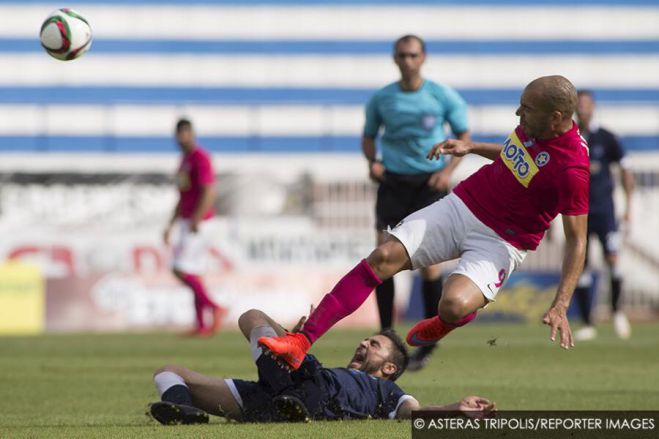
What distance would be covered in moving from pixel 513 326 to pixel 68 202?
35.3 feet

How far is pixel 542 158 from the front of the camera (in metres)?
6.86

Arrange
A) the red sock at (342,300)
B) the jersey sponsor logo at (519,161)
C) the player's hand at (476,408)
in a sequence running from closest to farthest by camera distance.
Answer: the player's hand at (476,408), the red sock at (342,300), the jersey sponsor logo at (519,161)

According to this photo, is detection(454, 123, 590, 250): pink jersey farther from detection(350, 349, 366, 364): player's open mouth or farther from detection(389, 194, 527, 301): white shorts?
detection(350, 349, 366, 364): player's open mouth

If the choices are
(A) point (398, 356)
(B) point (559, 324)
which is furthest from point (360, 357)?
(B) point (559, 324)

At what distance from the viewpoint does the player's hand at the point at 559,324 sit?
6.14 m

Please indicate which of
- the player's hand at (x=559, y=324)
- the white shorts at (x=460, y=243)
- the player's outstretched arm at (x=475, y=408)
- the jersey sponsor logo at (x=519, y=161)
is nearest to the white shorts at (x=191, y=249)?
the white shorts at (x=460, y=243)

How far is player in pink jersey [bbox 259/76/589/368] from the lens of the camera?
6758mm

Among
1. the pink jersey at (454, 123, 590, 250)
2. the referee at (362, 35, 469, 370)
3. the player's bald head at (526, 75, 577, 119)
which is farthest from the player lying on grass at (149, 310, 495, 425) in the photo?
the referee at (362, 35, 469, 370)

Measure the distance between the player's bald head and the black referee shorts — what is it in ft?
13.0

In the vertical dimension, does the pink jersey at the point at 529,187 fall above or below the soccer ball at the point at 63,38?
below

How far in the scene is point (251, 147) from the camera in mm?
32750

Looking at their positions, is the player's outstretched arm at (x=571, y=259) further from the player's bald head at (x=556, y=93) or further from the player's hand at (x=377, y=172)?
the player's hand at (x=377, y=172)

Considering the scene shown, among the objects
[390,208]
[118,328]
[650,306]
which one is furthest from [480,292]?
[650,306]

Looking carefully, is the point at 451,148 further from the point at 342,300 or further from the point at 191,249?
the point at 191,249
